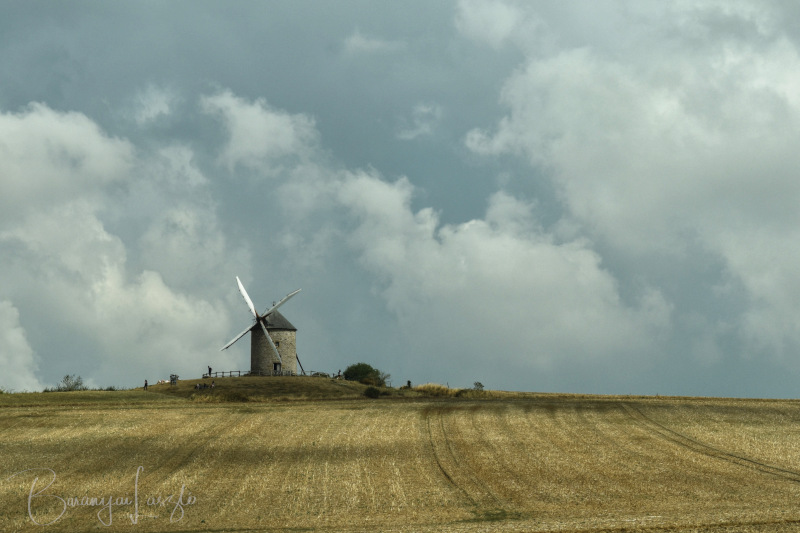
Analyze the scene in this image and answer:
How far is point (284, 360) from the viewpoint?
95375 millimetres

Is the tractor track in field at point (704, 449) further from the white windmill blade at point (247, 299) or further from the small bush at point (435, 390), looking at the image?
the white windmill blade at point (247, 299)

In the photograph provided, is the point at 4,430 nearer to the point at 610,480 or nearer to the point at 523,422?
the point at 523,422

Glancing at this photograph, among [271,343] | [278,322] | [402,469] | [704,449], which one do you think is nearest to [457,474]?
[402,469]

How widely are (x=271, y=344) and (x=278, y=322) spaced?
4.73 meters

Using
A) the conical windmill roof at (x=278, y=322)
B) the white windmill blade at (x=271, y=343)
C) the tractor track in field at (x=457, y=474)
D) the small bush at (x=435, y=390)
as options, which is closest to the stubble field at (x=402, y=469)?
the tractor track in field at (x=457, y=474)

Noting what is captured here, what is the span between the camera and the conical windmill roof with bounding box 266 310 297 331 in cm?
9675

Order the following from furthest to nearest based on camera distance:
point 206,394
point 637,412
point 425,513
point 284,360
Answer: point 284,360, point 206,394, point 637,412, point 425,513

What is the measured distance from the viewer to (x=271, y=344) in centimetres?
9375

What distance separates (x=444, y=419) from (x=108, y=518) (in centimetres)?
2622

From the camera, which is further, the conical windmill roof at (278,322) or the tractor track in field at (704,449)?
the conical windmill roof at (278,322)

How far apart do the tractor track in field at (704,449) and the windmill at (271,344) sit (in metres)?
53.9

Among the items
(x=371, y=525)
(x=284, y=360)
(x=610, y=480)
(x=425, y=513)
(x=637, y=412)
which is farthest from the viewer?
(x=284, y=360)

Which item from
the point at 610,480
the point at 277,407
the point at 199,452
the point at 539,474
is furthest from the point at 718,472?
the point at 277,407

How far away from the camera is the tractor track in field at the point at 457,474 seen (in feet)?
87.2
